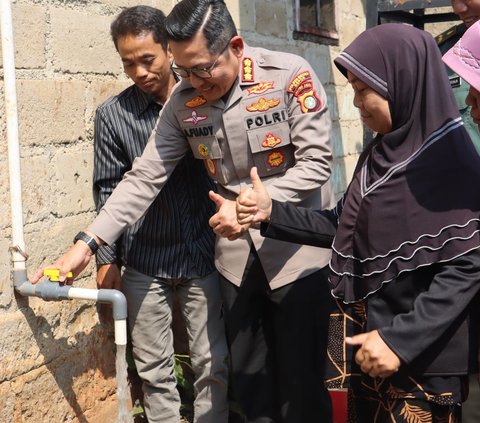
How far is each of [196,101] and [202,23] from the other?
1.15ft

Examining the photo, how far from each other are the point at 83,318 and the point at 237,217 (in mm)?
1206

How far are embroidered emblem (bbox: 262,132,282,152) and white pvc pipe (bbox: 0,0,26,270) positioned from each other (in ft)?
3.10

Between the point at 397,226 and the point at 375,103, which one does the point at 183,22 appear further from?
the point at 397,226

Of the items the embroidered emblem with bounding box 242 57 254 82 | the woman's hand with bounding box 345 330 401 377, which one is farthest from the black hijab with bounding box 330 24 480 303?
the embroidered emblem with bounding box 242 57 254 82

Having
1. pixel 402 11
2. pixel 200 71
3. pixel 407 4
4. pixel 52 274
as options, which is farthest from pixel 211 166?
pixel 402 11

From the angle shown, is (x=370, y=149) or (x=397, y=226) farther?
(x=370, y=149)

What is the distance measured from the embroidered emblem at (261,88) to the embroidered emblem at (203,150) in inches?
11.1

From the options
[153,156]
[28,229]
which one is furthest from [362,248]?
[28,229]

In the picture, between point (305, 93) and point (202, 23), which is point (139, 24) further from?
point (305, 93)

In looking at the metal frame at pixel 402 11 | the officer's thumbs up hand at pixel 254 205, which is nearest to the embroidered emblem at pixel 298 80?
the officer's thumbs up hand at pixel 254 205

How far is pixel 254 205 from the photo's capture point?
2508 mm

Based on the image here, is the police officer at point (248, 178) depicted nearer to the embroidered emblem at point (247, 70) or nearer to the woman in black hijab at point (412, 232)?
the embroidered emblem at point (247, 70)

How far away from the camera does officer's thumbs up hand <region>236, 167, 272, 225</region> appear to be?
8.20 ft

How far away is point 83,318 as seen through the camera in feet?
11.1
